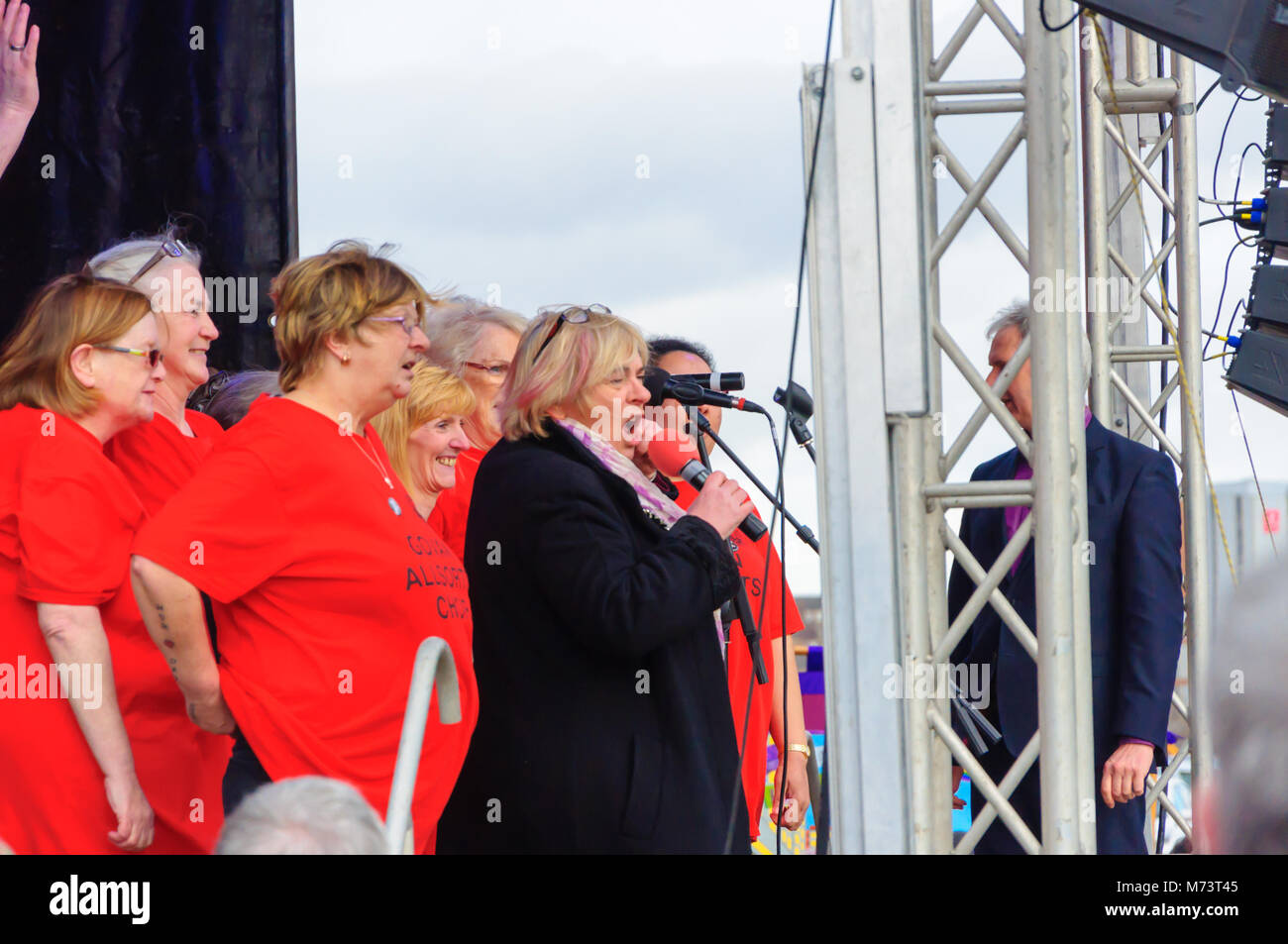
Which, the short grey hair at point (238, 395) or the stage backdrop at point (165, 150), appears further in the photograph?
the stage backdrop at point (165, 150)

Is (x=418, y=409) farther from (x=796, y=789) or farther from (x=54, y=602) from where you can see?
(x=796, y=789)

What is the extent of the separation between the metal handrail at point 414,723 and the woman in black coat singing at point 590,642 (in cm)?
84

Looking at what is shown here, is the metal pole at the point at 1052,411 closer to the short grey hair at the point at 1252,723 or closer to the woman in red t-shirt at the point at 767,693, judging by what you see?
the woman in red t-shirt at the point at 767,693

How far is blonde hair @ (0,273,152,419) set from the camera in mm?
2514

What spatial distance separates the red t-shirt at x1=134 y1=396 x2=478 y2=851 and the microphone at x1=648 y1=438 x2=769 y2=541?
522 millimetres

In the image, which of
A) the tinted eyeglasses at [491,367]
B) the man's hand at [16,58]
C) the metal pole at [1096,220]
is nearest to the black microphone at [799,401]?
the tinted eyeglasses at [491,367]

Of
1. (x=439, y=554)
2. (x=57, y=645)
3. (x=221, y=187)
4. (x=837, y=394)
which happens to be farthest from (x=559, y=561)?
(x=221, y=187)

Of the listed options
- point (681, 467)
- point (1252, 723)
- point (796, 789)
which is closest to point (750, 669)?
point (796, 789)

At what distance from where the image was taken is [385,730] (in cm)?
240

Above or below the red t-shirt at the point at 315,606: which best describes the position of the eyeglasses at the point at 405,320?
A: above

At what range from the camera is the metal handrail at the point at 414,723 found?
1.39 m

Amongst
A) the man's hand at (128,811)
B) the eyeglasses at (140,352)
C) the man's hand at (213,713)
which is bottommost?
the man's hand at (128,811)

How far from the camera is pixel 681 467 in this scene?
2.75 m

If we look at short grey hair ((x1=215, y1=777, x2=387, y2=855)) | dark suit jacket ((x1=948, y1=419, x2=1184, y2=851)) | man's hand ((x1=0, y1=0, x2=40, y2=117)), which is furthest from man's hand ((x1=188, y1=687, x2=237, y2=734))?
man's hand ((x1=0, y1=0, x2=40, y2=117))
